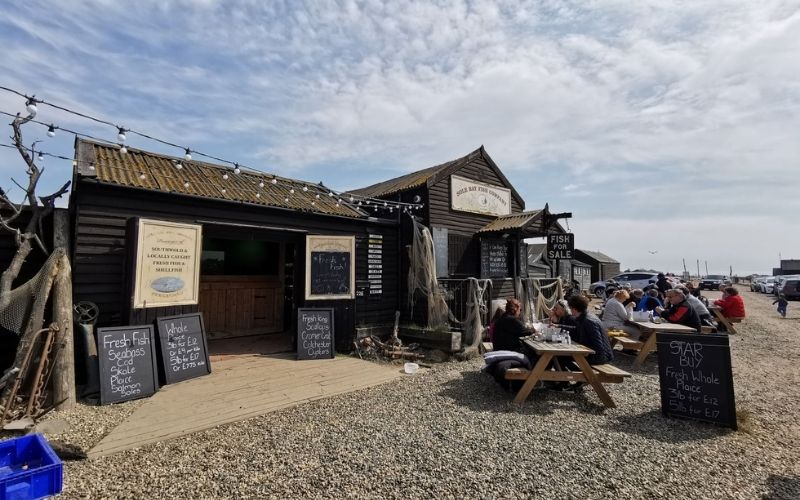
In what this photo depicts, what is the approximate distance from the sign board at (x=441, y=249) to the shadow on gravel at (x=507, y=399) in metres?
4.98

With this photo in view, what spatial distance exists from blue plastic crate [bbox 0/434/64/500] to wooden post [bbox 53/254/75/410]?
226cm

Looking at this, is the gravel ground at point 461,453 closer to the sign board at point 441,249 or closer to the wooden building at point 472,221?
the wooden building at point 472,221

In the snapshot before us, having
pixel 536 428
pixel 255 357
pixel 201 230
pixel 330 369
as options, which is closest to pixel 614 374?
pixel 536 428

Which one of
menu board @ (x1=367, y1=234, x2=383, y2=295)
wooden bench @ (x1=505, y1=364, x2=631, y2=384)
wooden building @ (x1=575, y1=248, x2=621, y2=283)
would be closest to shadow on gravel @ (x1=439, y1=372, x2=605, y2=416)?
wooden bench @ (x1=505, y1=364, x2=631, y2=384)

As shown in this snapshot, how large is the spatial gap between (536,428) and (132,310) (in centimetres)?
580

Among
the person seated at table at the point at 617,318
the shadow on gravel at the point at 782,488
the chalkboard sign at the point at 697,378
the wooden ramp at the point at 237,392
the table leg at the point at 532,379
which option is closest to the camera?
the shadow on gravel at the point at 782,488

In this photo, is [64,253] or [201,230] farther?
[201,230]

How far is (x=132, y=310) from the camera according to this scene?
19.6ft

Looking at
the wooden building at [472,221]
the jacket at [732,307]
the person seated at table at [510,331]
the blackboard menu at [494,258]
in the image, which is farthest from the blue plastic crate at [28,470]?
the jacket at [732,307]

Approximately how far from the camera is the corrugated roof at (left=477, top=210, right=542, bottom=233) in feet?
37.3

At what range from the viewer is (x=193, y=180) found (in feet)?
25.7

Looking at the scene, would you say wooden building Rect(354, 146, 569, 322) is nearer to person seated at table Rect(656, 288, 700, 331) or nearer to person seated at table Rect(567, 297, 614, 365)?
person seated at table Rect(656, 288, 700, 331)

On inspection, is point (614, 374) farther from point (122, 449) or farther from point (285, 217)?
point (285, 217)

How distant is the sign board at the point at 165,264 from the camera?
611 cm
